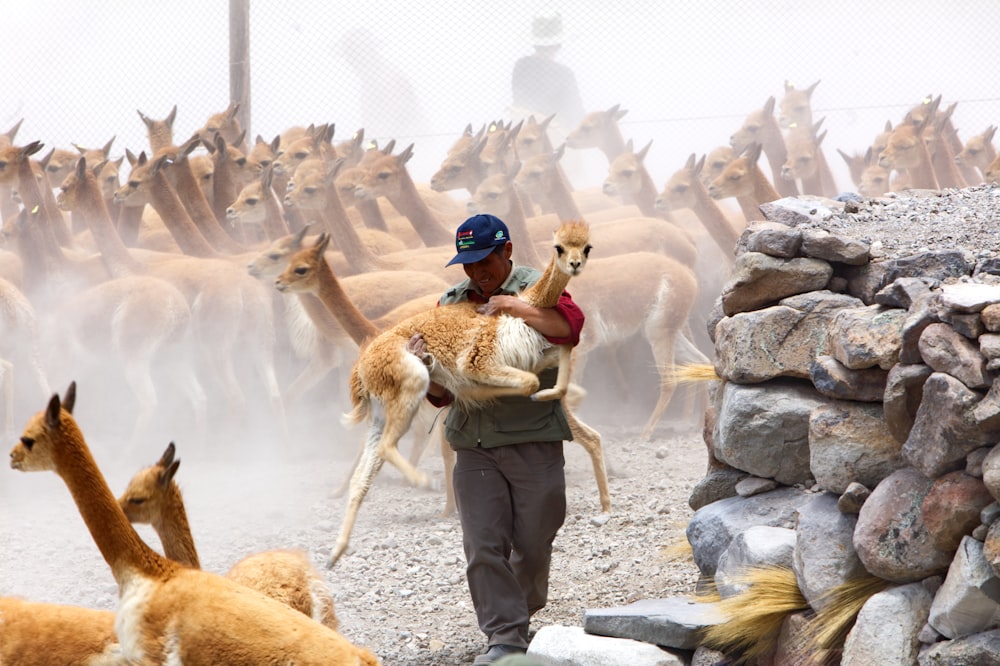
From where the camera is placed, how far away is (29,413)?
9461mm

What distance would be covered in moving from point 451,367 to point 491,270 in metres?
0.37

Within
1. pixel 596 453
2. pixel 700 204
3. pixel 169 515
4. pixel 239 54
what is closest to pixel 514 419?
pixel 169 515

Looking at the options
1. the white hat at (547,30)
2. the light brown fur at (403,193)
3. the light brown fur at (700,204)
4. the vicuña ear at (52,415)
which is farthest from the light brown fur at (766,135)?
the vicuña ear at (52,415)

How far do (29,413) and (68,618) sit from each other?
7011 mm

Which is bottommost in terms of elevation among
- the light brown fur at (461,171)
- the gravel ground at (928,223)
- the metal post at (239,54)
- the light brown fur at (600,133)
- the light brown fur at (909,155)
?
the gravel ground at (928,223)

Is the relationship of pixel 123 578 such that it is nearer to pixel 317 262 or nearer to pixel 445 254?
pixel 317 262

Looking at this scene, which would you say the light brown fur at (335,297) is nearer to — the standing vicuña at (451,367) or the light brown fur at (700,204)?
the standing vicuña at (451,367)

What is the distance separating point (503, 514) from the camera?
13.8 feet

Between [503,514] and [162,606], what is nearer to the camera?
[162,606]

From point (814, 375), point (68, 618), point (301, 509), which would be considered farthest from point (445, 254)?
point (68, 618)

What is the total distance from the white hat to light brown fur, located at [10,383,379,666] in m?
11.5

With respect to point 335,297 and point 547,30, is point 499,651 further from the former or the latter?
point 547,30

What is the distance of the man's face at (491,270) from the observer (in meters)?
3.97

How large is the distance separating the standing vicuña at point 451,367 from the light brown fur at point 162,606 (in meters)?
1.08
